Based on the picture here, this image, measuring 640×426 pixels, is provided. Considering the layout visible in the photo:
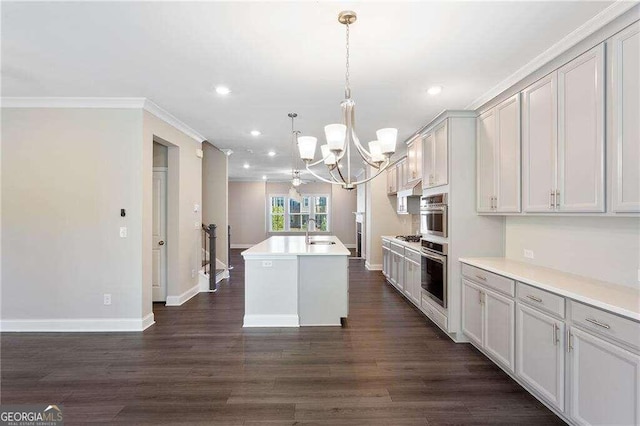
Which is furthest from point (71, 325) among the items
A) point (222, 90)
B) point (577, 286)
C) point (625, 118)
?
point (625, 118)

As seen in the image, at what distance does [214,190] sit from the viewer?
6844 millimetres

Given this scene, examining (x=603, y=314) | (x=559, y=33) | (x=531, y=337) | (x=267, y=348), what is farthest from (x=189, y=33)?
(x=531, y=337)

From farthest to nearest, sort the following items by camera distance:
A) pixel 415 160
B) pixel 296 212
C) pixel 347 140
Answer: pixel 296 212, pixel 415 160, pixel 347 140

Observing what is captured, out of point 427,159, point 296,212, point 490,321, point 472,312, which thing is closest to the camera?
point 490,321

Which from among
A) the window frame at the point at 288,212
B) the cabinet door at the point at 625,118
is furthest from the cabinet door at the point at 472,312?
the window frame at the point at 288,212

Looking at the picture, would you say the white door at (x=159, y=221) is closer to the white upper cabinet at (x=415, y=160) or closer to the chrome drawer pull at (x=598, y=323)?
the white upper cabinet at (x=415, y=160)

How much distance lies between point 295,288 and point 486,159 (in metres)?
2.66

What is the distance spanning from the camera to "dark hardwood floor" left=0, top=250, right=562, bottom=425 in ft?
7.63

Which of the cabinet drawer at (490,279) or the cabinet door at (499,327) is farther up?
the cabinet drawer at (490,279)

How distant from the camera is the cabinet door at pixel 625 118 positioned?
6.16ft

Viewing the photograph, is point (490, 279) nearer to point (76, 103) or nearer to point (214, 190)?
point (76, 103)

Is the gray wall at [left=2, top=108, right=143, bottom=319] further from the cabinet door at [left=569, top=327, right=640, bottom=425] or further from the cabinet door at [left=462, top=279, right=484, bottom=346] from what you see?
the cabinet door at [left=569, top=327, right=640, bottom=425]

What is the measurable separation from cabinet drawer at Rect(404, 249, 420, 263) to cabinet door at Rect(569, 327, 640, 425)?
269 centimetres

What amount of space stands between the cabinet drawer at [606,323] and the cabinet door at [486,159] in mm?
1515
